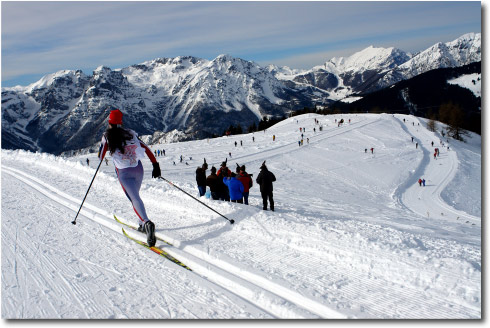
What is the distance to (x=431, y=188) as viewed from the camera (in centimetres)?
3381

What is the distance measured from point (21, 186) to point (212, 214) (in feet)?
27.9

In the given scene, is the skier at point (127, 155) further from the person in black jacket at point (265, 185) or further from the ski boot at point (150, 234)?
the person in black jacket at point (265, 185)

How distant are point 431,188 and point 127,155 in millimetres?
34226

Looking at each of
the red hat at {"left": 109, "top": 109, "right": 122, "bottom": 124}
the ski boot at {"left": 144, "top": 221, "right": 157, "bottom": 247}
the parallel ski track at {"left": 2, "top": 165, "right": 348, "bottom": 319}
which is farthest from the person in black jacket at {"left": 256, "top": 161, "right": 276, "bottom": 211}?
A: the red hat at {"left": 109, "top": 109, "right": 122, "bottom": 124}

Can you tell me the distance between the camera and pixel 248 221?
270 inches

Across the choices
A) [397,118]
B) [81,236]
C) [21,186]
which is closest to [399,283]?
[81,236]

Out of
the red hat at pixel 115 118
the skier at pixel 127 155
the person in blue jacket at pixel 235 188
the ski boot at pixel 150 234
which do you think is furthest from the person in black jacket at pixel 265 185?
the red hat at pixel 115 118

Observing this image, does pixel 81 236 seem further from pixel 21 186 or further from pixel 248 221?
pixel 21 186

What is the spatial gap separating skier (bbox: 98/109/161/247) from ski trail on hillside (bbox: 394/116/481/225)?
1807cm

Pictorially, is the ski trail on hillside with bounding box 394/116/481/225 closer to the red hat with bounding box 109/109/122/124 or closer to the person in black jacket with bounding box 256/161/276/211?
the person in black jacket with bounding box 256/161/276/211

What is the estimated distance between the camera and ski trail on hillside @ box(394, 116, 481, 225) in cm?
2386

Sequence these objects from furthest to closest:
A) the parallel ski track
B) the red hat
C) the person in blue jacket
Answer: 1. the person in blue jacket
2. the red hat
3. the parallel ski track

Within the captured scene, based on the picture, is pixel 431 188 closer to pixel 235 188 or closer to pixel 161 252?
pixel 235 188

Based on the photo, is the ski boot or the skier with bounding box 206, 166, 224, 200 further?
the skier with bounding box 206, 166, 224, 200
